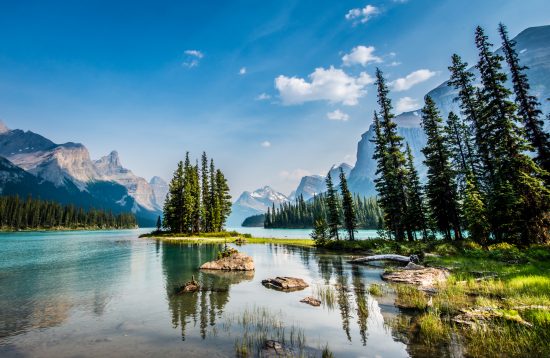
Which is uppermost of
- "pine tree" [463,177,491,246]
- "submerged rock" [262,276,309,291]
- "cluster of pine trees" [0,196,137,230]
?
"cluster of pine trees" [0,196,137,230]

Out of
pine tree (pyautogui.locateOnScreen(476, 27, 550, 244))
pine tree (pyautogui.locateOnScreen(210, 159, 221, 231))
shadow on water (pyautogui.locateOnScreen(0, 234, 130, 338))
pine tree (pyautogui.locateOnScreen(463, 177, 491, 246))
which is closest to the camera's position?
shadow on water (pyautogui.locateOnScreen(0, 234, 130, 338))

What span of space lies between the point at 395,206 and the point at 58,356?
4147cm

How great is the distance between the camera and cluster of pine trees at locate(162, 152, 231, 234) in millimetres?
82750

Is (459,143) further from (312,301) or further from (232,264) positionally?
(312,301)

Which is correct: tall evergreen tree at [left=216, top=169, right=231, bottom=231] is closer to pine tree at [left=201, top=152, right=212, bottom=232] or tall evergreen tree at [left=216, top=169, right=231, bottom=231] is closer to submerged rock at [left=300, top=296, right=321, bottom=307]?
pine tree at [left=201, top=152, right=212, bottom=232]

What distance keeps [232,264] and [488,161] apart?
33.4m

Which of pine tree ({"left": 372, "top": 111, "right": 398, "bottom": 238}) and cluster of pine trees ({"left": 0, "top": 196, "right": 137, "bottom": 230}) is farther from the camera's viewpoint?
cluster of pine trees ({"left": 0, "top": 196, "right": 137, "bottom": 230})

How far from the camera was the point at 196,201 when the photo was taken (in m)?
83.6

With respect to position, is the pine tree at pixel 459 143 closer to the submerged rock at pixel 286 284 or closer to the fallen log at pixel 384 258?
the fallen log at pixel 384 258

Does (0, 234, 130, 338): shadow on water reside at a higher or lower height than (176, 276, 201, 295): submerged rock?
higher

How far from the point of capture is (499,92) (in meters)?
29.7

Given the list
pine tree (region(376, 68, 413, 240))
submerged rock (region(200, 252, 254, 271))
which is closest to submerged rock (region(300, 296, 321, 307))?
submerged rock (region(200, 252, 254, 271))

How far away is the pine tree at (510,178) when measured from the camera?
25.7m

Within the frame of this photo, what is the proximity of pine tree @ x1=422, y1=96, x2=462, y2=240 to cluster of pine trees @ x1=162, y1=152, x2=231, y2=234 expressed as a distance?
58.3 metres
